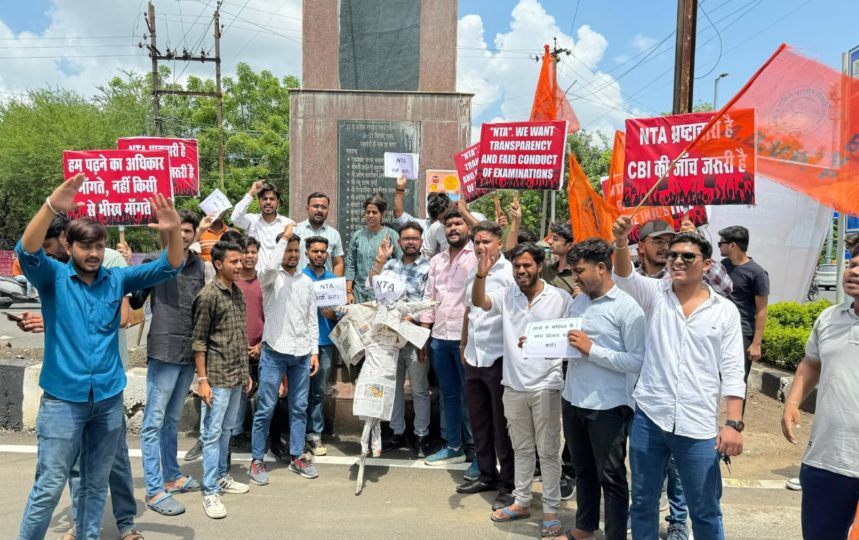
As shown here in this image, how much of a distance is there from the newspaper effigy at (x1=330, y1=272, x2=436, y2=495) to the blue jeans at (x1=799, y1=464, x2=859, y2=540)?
279cm

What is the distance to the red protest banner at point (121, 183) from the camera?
5879 mm

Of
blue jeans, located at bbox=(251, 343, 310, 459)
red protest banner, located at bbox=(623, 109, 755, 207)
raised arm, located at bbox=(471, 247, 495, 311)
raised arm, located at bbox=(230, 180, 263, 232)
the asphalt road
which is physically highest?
red protest banner, located at bbox=(623, 109, 755, 207)

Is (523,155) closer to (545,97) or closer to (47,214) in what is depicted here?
(545,97)

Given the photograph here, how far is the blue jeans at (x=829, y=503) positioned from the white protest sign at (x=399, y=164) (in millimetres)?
5109

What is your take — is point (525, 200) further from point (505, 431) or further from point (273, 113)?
point (505, 431)

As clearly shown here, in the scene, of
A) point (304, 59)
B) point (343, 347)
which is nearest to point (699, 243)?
point (343, 347)

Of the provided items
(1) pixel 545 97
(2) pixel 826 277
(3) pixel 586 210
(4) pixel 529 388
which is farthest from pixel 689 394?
(2) pixel 826 277

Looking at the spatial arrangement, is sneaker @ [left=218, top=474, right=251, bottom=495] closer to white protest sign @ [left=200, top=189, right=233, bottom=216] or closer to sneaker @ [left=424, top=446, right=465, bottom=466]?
sneaker @ [left=424, top=446, right=465, bottom=466]

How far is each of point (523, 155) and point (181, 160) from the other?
136 inches

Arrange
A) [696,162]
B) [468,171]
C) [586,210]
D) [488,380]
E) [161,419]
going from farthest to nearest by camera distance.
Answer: [468,171] → [586,210] → [696,162] → [488,380] → [161,419]

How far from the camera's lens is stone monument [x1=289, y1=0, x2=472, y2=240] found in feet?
26.4

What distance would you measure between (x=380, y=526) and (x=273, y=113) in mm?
32834

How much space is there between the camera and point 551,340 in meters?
3.47

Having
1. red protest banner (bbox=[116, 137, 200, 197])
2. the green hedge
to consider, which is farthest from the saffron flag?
red protest banner (bbox=[116, 137, 200, 197])
